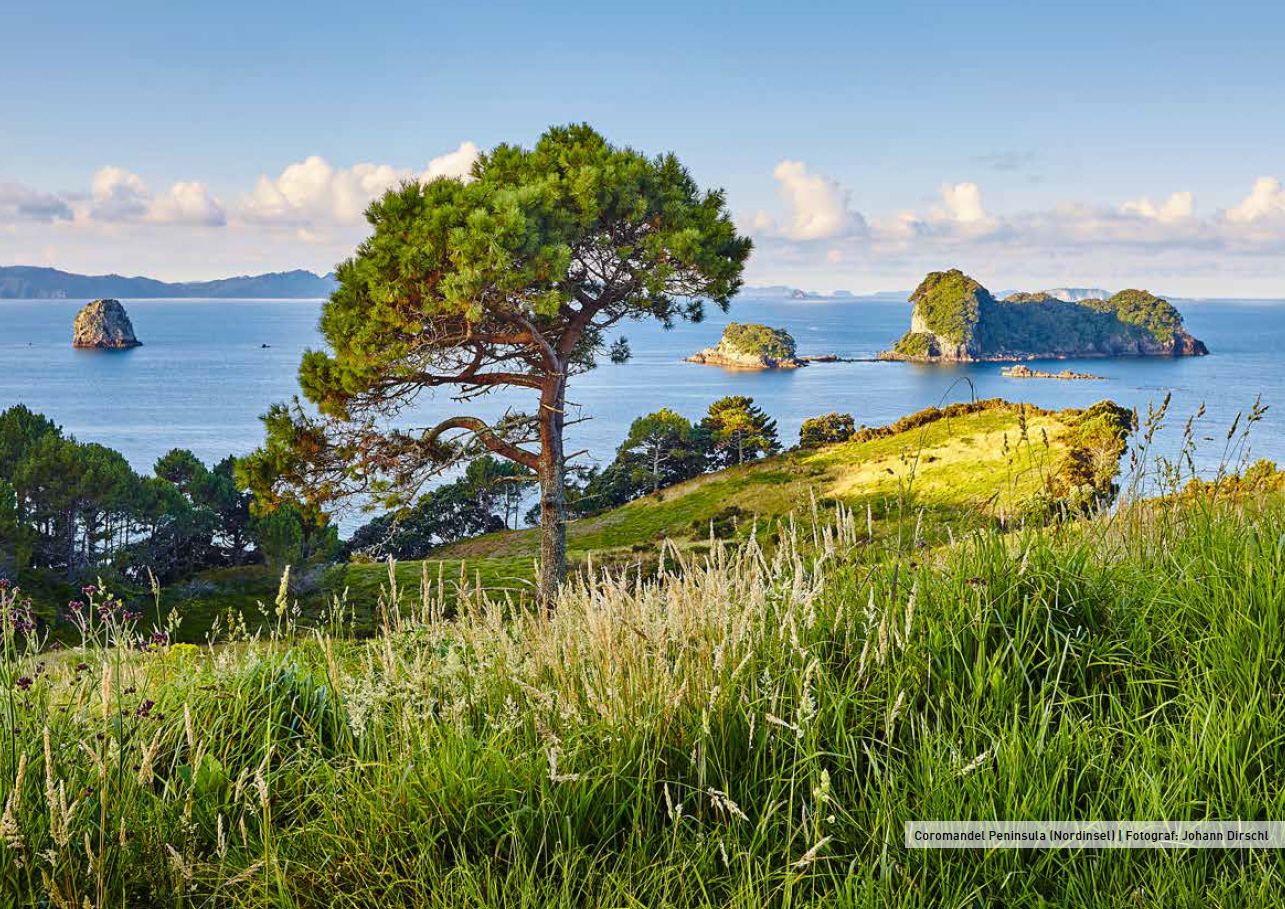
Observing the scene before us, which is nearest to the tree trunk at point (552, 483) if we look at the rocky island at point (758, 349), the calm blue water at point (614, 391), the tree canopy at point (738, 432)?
the tree canopy at point (738, 432)

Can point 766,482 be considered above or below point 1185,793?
below

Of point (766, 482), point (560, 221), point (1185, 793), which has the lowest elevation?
point (766, 482)

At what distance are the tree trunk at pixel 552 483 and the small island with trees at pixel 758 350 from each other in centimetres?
15538

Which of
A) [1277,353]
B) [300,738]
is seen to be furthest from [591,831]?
[1277,353]

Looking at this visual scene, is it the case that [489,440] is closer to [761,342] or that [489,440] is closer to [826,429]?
[826,429]

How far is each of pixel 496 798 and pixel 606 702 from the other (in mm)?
504

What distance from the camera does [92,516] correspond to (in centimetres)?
3472

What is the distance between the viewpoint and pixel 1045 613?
10.6 feet

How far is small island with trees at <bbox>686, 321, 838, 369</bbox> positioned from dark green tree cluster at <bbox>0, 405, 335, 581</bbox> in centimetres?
13778

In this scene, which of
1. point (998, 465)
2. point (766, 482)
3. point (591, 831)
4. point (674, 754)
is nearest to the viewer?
point (591, 831)

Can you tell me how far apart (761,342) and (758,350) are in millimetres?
1743

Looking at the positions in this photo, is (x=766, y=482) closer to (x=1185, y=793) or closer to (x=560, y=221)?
(x=560, y=221)

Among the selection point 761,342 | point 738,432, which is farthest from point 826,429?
point 761,342

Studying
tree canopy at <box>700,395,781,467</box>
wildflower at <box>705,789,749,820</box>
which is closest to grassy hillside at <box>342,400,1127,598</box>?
tree canopy at <box>700,395,781,467</box>
